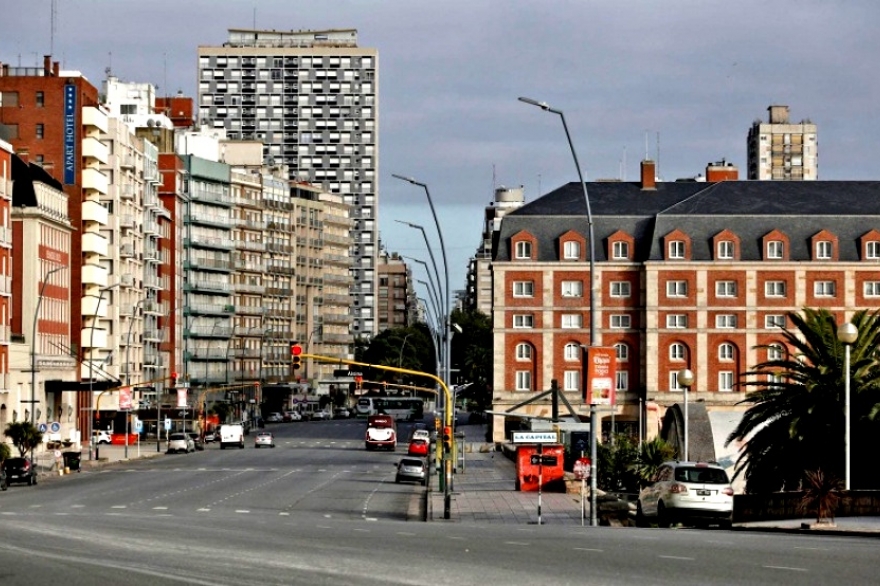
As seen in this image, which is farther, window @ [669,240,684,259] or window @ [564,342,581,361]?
window @ [564,342,581,361]

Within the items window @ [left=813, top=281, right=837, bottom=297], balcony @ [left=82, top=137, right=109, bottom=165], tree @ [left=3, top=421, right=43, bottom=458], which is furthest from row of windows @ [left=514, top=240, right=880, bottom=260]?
tree @ [left=3, top=421, right=43, bottom=458]

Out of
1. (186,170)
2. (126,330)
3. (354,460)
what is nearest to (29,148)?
(126,330)

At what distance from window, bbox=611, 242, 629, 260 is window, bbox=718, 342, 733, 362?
9.17 meters

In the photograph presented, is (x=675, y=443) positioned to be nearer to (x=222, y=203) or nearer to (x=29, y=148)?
(x=29, y=148)

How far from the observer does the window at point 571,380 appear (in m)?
126

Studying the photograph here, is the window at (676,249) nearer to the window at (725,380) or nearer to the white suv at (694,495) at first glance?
the window at (725,380)

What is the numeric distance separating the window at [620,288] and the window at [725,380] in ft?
28.6

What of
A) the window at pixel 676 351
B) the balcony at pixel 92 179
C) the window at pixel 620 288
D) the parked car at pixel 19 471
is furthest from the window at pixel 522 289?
the parked car at pixel 19 471

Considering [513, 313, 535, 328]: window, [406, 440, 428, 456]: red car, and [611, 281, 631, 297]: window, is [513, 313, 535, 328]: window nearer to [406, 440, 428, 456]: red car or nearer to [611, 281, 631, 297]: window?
[611, 281, 631, 297]: window

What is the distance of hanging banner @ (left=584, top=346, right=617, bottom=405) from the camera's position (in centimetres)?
4375

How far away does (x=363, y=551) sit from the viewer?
30562mm

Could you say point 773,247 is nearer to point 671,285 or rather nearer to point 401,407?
point 671,285

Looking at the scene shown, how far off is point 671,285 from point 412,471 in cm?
4877

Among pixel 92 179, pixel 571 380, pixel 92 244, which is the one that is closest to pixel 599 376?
pixel 571 380
